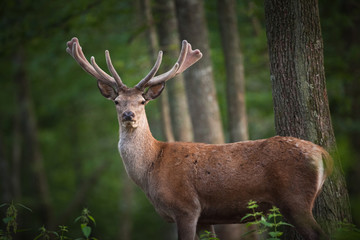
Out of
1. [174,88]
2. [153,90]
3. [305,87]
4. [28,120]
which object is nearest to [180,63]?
[153,90]

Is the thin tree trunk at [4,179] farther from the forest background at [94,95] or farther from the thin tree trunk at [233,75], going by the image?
the thin tree trunk at [233,75]

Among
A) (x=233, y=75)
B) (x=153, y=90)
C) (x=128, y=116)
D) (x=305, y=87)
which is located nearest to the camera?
(x=305, y=87)

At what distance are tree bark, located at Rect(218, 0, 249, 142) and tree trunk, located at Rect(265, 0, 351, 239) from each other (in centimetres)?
404

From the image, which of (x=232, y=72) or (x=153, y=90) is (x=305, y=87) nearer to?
(x=153, y=90)

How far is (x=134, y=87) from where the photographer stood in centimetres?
594

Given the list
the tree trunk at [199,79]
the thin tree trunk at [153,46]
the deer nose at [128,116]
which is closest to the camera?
the deer nose at [128,116]

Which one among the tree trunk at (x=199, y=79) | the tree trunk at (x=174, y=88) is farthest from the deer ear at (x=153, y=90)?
the tree trunk at (x=174, y=88)

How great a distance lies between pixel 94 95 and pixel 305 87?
11.7m

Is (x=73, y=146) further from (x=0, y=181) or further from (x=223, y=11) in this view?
(x=223, y=11)

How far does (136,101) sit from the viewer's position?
228 inches

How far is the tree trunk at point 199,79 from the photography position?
8117 mm

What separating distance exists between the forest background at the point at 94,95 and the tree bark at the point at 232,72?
78 centimetres

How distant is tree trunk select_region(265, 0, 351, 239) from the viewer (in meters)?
4.93

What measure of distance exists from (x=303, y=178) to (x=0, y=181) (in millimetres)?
14821
